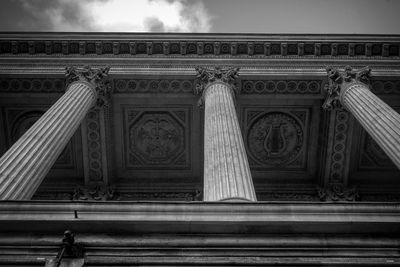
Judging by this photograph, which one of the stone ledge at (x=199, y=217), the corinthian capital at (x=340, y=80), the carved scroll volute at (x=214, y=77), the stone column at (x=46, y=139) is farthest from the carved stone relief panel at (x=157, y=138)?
the stone ledge at (x=199, y=217)

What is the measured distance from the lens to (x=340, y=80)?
1277 cm

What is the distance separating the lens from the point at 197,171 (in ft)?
52.4

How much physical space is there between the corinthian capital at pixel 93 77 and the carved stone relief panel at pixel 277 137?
573 cm

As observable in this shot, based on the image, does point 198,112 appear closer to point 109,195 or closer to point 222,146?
point 109,195

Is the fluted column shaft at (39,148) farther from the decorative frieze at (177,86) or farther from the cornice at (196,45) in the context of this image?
the cornice at (196,45)

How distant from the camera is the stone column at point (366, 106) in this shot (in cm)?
905

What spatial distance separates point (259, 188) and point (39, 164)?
10252 mm

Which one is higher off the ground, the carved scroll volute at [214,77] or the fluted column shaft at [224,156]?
the carved scroll volute at [214,77]

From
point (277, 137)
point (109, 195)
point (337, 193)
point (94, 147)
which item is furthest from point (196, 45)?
point (337, 193)

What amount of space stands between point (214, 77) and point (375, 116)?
535cm

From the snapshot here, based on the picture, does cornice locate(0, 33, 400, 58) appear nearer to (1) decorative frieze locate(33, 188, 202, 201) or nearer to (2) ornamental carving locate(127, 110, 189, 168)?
(2) ornamental carving locate(127, 110, 189, 168)

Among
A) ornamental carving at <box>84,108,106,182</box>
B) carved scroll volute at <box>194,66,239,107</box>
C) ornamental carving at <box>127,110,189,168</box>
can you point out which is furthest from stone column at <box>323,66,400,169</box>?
ornamental carving at <box>84,108,106,182</box>

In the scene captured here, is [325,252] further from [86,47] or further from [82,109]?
[86,47]

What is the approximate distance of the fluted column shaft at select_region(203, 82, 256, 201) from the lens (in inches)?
260
